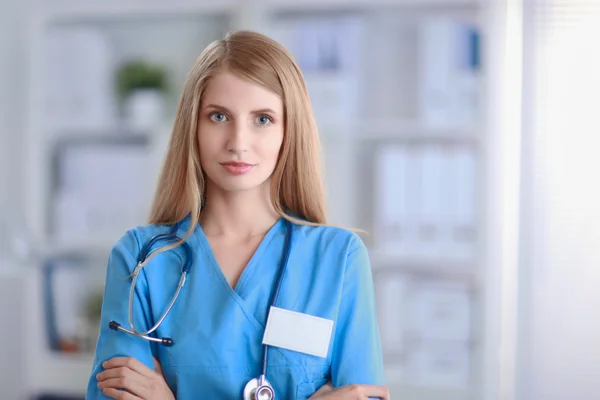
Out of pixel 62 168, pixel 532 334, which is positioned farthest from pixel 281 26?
pixel 532 334

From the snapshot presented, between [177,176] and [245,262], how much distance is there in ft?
0.54

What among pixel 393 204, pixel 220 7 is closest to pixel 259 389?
pixel 393 204

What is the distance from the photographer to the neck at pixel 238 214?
1074mm

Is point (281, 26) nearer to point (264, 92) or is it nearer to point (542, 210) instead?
point (542, 210)

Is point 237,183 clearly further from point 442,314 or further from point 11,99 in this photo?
point 11,99

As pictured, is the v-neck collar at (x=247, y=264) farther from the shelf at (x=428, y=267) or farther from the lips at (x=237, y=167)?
the shelf at (x=428, y=267)

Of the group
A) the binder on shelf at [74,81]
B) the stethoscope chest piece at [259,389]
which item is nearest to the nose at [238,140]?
the stethoscope chest piece at [259,389]

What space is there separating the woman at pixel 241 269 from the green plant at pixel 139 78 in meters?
1.99

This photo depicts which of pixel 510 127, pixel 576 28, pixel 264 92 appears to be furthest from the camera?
pixel 510 127

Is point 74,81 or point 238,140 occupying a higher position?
point 74,81

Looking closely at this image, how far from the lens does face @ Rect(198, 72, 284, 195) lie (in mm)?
991

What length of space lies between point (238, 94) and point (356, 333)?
0.38 meters

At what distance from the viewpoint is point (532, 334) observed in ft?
6.78

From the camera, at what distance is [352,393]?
96 cm
